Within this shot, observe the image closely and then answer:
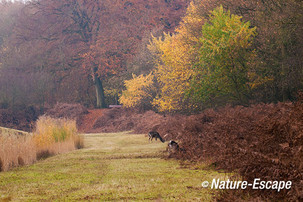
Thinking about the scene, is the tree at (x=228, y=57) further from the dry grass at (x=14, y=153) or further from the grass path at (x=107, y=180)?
the dry grass at (x=14, y=153)

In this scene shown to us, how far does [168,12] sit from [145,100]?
16.7 m

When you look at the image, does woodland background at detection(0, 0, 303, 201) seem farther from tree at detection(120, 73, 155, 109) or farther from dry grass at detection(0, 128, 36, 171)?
dry grass at detection(0, 128, 36, 171)

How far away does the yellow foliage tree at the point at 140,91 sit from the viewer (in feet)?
82.5

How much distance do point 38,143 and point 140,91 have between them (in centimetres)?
1417

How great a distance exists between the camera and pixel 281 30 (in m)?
13.0

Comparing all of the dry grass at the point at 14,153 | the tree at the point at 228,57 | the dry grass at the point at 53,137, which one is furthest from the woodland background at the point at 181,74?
the dry grass at the point at 14,153

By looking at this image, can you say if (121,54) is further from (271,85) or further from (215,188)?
(215,188)

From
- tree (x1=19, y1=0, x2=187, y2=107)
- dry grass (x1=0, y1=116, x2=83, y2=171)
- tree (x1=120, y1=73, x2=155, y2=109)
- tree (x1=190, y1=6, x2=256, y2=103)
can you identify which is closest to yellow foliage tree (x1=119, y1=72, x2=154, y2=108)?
tree (x1=120, y1=73, x2=155, y2=109)

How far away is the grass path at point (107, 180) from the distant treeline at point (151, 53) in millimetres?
6955

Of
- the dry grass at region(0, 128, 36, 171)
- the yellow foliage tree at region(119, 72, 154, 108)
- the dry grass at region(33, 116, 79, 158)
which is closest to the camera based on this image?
the dry grass at region(0, 128, 36, 171)

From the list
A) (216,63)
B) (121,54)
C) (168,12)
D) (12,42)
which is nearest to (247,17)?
(216,63)

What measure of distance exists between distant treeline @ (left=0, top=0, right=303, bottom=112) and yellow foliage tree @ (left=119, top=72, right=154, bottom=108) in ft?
0.25

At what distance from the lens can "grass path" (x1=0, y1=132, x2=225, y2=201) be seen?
5.09 m

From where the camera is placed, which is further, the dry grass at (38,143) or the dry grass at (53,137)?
the dry grass at (53,137)
